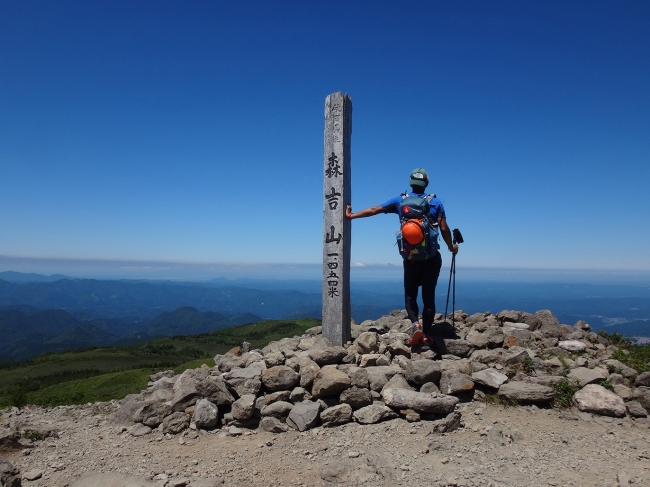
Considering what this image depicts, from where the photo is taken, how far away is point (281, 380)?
20.4ft

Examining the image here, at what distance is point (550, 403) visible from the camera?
5.52 meters

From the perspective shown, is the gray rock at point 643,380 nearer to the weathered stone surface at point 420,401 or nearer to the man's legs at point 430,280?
the weathered stone surface at point 420,401

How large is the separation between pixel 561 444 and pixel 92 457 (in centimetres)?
632

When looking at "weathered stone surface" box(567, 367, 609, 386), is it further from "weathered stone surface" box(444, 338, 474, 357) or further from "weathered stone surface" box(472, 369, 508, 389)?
"weathered stone surface" box(444, 338, 474, 357)

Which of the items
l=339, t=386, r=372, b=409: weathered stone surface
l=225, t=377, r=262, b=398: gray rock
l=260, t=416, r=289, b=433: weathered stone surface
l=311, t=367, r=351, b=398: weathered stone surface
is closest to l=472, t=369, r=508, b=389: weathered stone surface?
l=339, t=386, r=372, b=409: weathered stone surface

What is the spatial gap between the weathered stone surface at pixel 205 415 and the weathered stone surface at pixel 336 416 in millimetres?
1754

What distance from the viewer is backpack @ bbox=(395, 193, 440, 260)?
22.4 feet

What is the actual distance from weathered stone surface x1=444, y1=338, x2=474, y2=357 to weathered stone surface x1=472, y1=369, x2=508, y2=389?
1159mm

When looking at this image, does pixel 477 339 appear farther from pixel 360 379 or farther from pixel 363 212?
pixel 363 212

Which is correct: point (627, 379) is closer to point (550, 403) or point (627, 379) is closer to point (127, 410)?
point (550, 403)

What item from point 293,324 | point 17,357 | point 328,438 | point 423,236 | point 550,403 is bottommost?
point 17,357

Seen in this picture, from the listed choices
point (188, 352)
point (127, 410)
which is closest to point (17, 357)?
point (188, 352)

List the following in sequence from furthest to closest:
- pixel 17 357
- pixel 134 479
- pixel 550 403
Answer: pixel 17 357 < pixel 550 403 < pixel 134 479

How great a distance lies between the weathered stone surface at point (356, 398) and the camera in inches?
227
